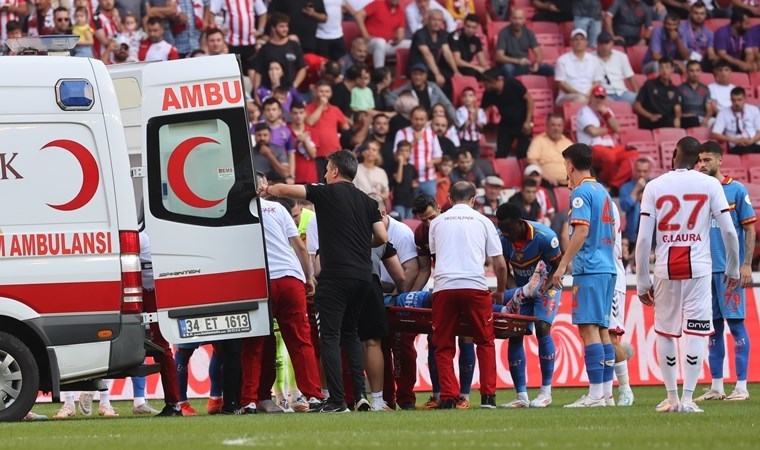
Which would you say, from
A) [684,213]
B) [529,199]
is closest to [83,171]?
[684,213]

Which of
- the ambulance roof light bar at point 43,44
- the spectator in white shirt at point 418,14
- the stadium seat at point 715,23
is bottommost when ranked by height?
the ambulance roof light bar at point 43,44

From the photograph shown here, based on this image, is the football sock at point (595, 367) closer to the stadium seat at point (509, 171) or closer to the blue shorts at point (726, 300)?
the blue shorts at point (726, 300)

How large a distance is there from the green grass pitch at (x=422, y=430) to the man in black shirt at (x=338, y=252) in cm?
63

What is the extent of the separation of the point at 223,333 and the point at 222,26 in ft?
34.6

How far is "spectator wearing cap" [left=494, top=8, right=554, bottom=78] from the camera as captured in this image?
2473 centimetres

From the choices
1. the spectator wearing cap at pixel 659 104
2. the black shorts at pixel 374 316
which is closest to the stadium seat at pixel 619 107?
the spectator wearing cap at pixel 659 104

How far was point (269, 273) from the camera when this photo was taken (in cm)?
1291

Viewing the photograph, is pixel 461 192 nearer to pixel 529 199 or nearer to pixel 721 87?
pixel 529 199

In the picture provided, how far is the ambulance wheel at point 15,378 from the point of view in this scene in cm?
1166

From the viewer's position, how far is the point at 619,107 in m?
25.1

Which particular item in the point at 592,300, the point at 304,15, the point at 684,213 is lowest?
the point at 592,300

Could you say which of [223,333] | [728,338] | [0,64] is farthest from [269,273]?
[728,338]

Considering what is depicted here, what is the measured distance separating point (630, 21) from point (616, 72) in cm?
252

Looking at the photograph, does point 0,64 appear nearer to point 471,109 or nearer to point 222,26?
point 222,26
